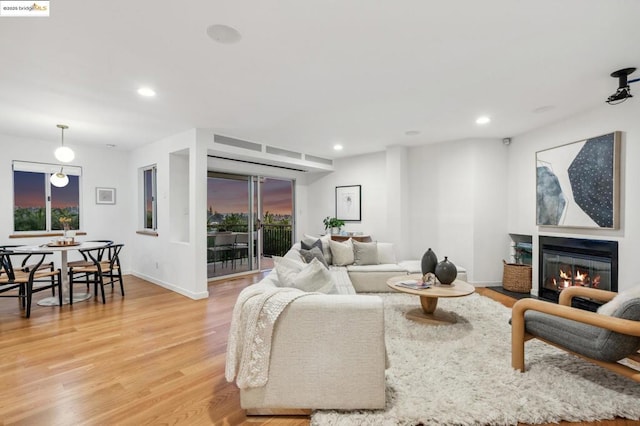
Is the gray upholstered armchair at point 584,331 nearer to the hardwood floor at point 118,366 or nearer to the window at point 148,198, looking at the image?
the hardwood floor at point 118,366

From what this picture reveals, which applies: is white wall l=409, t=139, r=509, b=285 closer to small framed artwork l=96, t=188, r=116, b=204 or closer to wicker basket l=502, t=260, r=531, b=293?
wicker basket l=502, t=260, r=531, b=293

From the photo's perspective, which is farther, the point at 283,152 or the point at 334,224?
the point at 334,224

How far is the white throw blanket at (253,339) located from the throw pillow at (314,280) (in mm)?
503

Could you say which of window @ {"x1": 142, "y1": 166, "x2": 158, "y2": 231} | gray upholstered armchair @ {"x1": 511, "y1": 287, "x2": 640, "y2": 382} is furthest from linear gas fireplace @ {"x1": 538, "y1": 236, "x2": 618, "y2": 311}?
window @ {"x1": 142, "y1": 166, "x2": 158, "y2": 231}

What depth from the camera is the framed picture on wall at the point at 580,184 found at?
136 inches

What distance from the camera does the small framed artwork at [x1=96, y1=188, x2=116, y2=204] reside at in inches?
227

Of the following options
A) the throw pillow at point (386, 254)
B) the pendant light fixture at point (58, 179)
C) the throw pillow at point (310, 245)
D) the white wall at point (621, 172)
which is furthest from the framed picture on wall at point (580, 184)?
the pendant light fixture at point (58, 179)

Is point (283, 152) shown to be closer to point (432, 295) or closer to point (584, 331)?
point (432, 295)

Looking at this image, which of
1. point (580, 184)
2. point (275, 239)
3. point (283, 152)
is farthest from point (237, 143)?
point (580, 184)

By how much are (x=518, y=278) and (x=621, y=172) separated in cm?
200

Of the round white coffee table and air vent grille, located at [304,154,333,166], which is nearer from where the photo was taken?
the round white coffee table

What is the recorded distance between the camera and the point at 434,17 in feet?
6.40

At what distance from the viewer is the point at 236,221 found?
21.0 ft

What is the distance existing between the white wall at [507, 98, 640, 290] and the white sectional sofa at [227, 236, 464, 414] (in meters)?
3.47
